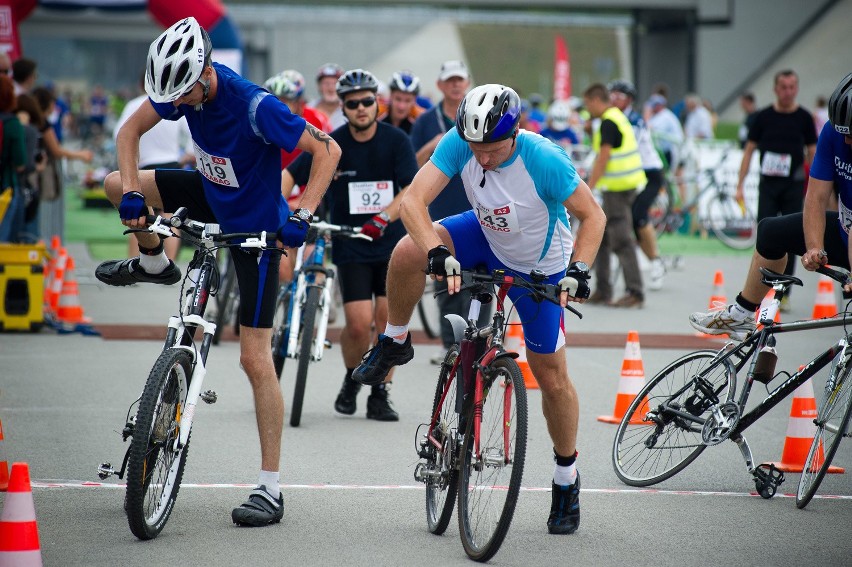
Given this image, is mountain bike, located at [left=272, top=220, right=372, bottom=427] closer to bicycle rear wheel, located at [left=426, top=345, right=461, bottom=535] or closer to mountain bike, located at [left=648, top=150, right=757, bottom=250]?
bicycle rear wheel, located at [left=426, top=345, right=461, bottom=535]

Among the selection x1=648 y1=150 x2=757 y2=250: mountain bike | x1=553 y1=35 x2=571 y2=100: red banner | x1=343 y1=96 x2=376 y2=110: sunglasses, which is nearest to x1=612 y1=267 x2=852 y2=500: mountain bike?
x1=343 y1=96 x2=376 y2=110: sunglasses

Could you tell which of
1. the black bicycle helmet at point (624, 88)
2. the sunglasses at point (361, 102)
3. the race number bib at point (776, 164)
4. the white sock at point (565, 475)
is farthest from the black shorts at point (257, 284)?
the black bicycle helmet at point (624, 88)

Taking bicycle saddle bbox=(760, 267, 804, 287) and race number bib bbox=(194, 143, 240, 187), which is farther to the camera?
bicycle saddle bbox=(760, 267, 804, 287)

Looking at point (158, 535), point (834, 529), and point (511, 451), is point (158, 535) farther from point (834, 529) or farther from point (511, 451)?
point (834, 529)

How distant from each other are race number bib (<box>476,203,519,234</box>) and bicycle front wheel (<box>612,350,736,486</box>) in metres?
1.65

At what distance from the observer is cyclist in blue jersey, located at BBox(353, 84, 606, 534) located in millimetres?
4977

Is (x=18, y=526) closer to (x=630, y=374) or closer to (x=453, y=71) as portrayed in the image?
(x=630, y=374)

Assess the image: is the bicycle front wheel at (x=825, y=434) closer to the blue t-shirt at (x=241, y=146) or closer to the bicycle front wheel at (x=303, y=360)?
the blue t-shirt at (x=241, y=146)

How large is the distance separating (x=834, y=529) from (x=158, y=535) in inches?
123

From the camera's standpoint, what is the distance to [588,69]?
52.4 metres

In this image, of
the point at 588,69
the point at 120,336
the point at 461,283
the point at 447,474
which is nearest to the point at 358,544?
the point at 447,474

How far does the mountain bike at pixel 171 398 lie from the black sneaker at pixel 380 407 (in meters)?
2.59

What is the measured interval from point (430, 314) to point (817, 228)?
7.15 m

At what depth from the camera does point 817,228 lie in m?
6.07
